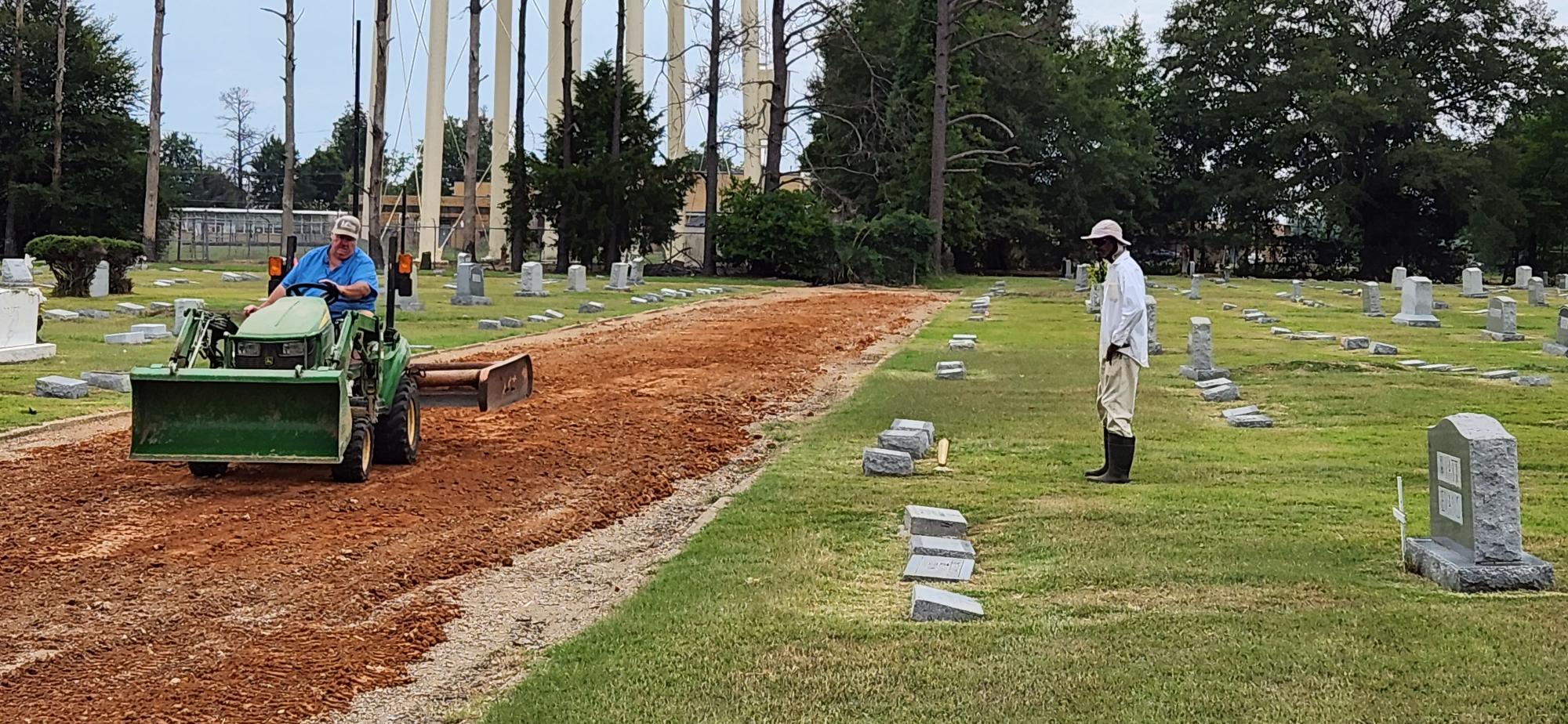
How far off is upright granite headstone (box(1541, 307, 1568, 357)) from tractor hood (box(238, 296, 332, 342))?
18.1 m

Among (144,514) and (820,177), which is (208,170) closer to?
(820,177)

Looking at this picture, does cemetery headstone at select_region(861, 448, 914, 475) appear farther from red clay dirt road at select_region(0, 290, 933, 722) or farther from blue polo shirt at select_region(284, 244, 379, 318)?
blue polo shirt at select_region(284, 244, 379, 318)

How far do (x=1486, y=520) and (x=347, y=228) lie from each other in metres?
7.32

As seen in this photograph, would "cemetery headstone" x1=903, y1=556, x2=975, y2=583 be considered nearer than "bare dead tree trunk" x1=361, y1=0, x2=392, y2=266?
Yes

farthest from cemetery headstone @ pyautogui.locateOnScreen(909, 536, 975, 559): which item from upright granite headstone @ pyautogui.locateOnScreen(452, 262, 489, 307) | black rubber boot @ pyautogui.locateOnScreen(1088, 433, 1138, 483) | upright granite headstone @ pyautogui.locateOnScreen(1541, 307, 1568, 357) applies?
upright granite headstone @ pyautogui.locateOnScreen(452, 262, 489, 307)

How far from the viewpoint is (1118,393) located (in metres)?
10.4

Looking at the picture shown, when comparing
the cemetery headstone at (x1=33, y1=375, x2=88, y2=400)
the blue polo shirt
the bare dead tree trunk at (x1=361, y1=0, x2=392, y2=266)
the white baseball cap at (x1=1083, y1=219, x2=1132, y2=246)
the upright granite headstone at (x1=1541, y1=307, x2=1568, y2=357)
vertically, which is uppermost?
the bare dead tree trunk at (x1=361, y1=0, x2=392, y2=266)

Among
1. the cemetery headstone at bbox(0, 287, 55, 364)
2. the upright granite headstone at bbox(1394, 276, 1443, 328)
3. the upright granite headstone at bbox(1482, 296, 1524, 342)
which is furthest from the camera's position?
the upright granite headstone at bbox(1394, 276, 1443, 328)

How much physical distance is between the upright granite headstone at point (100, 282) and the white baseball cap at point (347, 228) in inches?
900

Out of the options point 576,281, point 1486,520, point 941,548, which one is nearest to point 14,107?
point 576,281

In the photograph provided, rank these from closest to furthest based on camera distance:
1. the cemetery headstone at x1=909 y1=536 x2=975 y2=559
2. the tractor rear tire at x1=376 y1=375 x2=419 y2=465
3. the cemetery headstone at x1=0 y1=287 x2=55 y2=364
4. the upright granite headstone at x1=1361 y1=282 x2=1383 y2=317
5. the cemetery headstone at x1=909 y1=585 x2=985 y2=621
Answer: the cemetery headstone at x1=909 y1=585 x2=985 y2=621 → the cemetery headstone at x1=909 y1=536 x2=975 y2=559 → the tractor rear tire at x1=376 y1=375 x2=419 y2=465 → the cemetery headstone at x1=0 y1=287 x2=55 y2=364 → the upright granite headstone at x1=1361 y1=282 x2=1383 y2=317

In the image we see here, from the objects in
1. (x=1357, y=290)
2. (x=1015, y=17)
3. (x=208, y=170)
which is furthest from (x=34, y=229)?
(x=208, y=170)

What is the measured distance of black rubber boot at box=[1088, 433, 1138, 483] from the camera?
10.3 meters

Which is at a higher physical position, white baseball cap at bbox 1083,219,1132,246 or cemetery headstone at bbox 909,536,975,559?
white baseball cap at bbox 1083,219,1132,246
